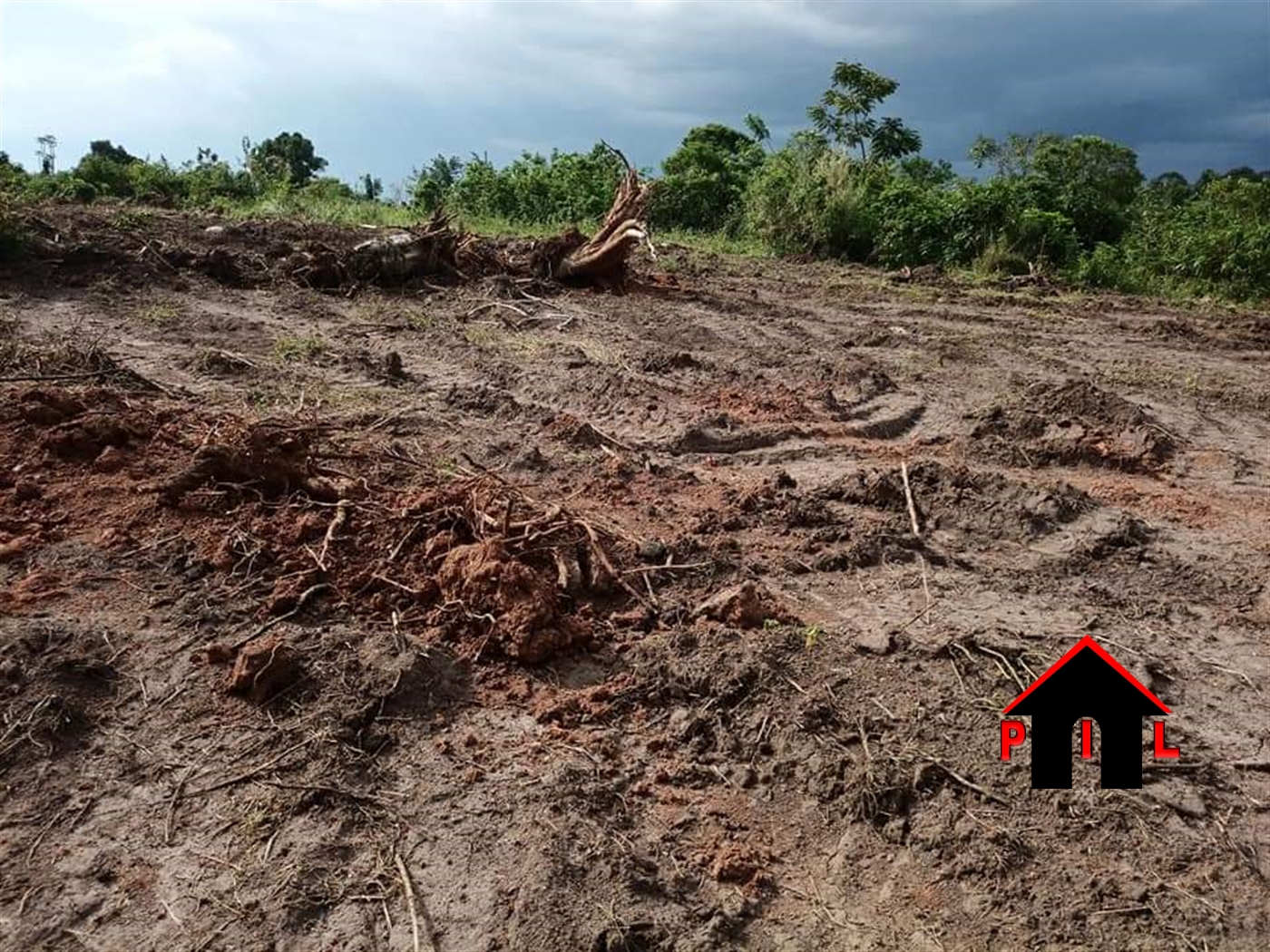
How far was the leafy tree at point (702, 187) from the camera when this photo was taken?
19062mm

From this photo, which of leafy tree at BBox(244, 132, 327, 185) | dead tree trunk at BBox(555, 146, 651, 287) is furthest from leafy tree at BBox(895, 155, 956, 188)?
leafy tree at BBox(244, 132, 327, 185)

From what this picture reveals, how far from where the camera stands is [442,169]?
21562 mm

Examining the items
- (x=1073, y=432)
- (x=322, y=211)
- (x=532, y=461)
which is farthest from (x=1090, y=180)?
(x=532, y=461)

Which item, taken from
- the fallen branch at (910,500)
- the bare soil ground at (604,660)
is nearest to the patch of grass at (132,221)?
the bare soil ground at (604,660)

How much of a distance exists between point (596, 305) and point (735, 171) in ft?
33.8

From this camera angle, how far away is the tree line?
13.0 meters

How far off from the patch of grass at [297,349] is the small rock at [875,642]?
544 centimetres

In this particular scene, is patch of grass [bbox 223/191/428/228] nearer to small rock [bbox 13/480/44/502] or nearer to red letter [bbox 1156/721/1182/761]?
small rock [bbox 13/480/44/502]

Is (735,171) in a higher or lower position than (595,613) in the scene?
higher

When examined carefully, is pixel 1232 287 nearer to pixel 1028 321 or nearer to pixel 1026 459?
pixel 1028 321

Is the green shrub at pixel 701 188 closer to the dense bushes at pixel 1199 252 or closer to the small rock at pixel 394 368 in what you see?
the dense bushes at pixel 1199 252

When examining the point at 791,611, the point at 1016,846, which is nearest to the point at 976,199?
the point at 791,611

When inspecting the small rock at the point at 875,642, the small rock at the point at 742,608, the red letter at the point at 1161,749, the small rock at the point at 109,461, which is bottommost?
the red letter at the point at 1161,749

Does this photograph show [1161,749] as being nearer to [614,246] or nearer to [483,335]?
[483,335]
